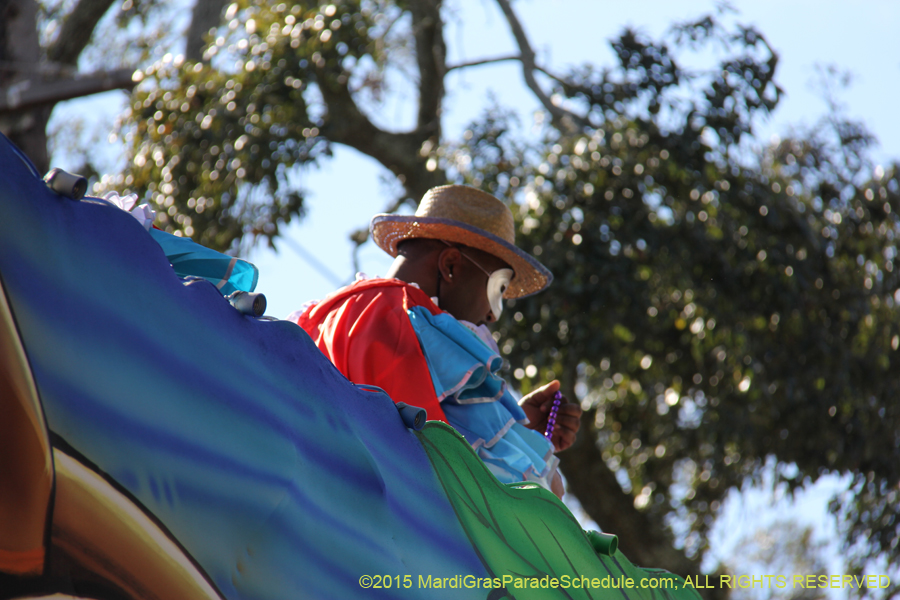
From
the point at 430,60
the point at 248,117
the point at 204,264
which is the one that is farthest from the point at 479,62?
the point at 204,264

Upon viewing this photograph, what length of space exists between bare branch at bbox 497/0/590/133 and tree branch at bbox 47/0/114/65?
3.97 m

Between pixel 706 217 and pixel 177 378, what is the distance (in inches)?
183

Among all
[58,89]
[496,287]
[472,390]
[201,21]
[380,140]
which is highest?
[201,21]

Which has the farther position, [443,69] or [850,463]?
[443,69]

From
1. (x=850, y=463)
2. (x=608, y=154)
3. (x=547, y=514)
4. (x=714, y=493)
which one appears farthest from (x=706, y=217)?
(x=547, y=514)

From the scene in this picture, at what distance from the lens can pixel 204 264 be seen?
1683 millimetres

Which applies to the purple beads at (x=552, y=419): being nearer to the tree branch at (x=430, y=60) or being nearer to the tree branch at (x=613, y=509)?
the tree branch at (x=613, y=509)

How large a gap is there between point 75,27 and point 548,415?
286 inches

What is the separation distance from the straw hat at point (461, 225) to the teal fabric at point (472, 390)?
412 mm

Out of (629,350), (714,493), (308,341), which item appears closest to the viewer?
(308,341)

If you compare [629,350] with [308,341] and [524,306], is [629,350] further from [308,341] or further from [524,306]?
[308,341]

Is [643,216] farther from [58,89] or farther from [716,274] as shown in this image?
[58,89]

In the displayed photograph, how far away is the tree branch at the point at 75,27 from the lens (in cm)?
823

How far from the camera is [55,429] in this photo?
1.12 m
